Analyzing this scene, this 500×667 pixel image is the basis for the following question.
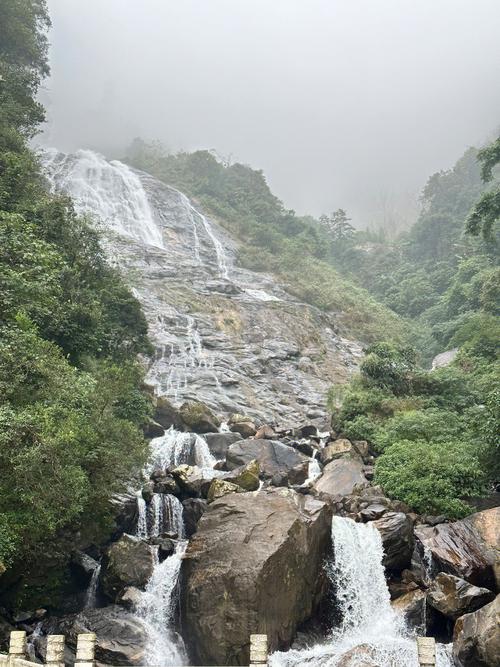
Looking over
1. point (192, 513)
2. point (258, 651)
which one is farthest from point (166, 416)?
point (258, 651)

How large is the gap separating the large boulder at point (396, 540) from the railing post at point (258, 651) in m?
7.21

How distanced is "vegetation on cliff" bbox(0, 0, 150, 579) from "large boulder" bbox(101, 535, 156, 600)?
84 cm

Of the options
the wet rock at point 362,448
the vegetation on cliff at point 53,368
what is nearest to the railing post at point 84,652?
the vegetation on cliff at point 53,368

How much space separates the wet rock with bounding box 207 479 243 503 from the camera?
16.9 meters

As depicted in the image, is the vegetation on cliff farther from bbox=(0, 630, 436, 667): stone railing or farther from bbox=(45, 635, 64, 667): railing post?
bbox=(45, 635, 64, 667): railing post

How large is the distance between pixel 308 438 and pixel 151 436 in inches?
286

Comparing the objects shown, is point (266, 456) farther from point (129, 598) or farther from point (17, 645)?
point (17, 645)

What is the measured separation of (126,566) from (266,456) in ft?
27.1

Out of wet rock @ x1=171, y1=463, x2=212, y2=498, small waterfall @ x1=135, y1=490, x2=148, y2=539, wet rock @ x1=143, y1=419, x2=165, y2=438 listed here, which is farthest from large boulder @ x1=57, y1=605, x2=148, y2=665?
wet rock @ x1=143, y1=419, x2=165, y2=438

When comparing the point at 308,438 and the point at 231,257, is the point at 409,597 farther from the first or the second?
the point at 231,257

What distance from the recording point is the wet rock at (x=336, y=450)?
70.8ft

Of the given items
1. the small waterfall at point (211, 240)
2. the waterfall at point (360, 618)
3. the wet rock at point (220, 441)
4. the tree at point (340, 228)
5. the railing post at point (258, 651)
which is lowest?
the waterfall at point (360, 618)

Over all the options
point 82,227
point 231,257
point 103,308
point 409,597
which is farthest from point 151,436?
point 231,257

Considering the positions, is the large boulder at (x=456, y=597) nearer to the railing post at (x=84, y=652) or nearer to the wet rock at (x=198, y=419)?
the railing post at (x=84, y=652)
